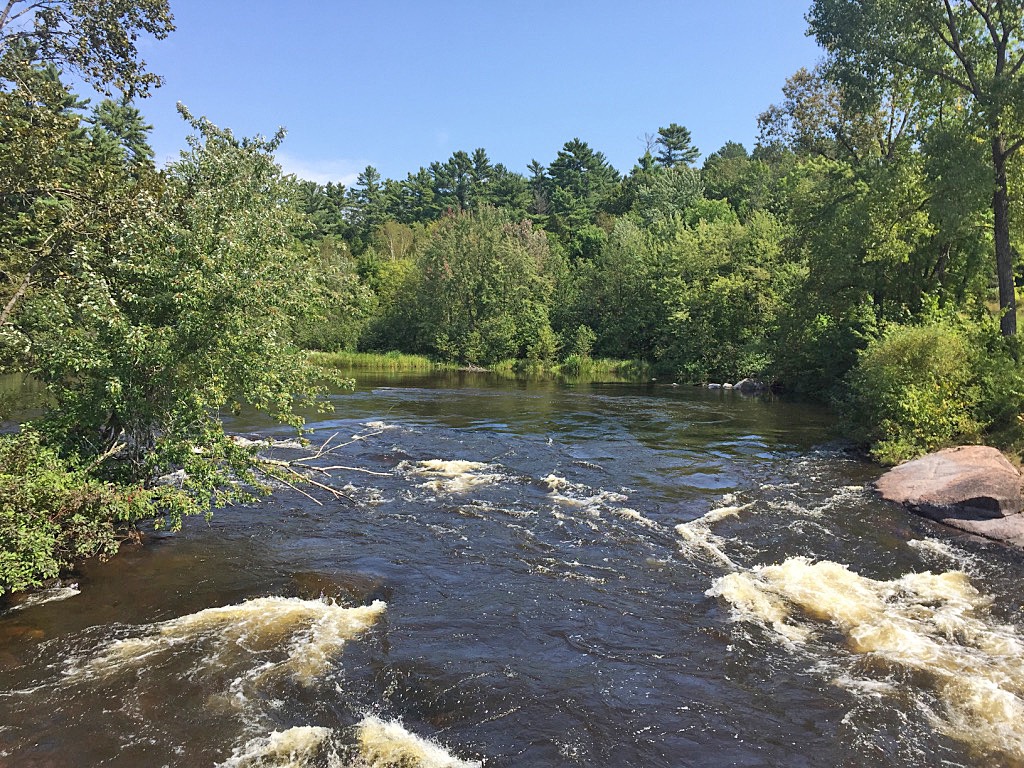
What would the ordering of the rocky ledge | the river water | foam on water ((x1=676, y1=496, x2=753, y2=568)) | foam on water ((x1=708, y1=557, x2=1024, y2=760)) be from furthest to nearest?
the rocky ledge < foam on water ((x1=676, y1=496, x2=753, y2=568)) < foam on water ((x1=708, y1=557, x2=1024, y2=760)) < the river water

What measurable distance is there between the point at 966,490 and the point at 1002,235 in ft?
36.5

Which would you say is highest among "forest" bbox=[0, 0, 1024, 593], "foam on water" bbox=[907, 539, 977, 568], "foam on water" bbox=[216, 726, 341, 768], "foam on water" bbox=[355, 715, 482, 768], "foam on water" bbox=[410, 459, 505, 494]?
"forest" bbox=[0, 0, 1024, 593]

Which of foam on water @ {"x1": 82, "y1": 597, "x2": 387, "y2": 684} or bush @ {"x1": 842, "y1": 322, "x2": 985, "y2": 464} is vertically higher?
bush @ {"x1": 842, "y1": 322, "x2": 985, "y2": 464}

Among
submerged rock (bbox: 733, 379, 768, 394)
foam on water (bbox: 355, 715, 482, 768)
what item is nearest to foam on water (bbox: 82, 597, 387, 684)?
foam on water (bbox: 355, 715, 482, 768)

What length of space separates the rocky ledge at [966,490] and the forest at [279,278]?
1991mm

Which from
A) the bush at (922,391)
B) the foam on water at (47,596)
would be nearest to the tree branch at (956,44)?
the bush at (922,391)

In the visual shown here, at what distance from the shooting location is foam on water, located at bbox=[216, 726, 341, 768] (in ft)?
20.0

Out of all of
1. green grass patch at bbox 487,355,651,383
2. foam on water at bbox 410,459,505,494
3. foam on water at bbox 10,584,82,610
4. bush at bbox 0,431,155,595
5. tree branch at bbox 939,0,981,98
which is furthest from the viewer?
green grass patch at bbox 487,355,651,383

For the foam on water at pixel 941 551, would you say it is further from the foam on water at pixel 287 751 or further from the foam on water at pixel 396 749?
the foam on water at pixel 287 751

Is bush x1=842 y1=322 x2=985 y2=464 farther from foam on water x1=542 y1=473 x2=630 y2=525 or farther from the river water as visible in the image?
foam on water x1=542 y1=473 x2=630 y2=525

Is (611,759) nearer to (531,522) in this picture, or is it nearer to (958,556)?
(531,522)

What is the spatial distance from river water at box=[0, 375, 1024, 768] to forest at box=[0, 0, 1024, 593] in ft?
5.51

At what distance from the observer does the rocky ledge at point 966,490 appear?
41.9 feet

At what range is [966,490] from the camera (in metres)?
13.6
